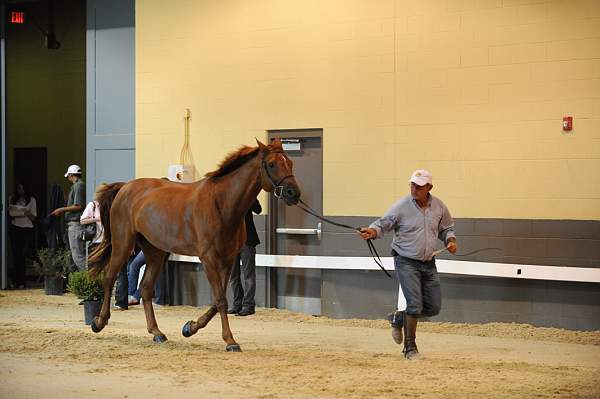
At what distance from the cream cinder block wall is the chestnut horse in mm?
2488

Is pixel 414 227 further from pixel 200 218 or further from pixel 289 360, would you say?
pixel 200 218

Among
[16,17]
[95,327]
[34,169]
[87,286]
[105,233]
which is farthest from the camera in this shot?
[34,169]

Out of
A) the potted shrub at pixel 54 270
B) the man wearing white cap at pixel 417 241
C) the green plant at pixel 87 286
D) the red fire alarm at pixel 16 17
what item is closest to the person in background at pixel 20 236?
the potted shrub at pixel 54 270

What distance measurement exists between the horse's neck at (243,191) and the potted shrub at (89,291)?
2.17 m

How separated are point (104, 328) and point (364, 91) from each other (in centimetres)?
403

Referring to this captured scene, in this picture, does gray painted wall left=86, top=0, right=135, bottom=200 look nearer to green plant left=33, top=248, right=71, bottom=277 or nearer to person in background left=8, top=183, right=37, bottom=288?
green plant left=33, top=248, right=71, bottom=277

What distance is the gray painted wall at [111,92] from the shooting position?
13.5 meters

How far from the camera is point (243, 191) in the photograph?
8781 mm

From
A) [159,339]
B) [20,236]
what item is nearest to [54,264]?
[20,236]

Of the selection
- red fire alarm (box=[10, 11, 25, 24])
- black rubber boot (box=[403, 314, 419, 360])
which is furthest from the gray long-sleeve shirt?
red fire alarm (box=[10, 11, 25, 24])

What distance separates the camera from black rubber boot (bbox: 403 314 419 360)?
26.6ft

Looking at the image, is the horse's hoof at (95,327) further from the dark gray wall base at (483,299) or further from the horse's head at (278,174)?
the dark gray wall base at (483,299)

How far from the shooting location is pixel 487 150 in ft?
33.9

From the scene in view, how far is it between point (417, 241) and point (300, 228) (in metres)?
3.87
